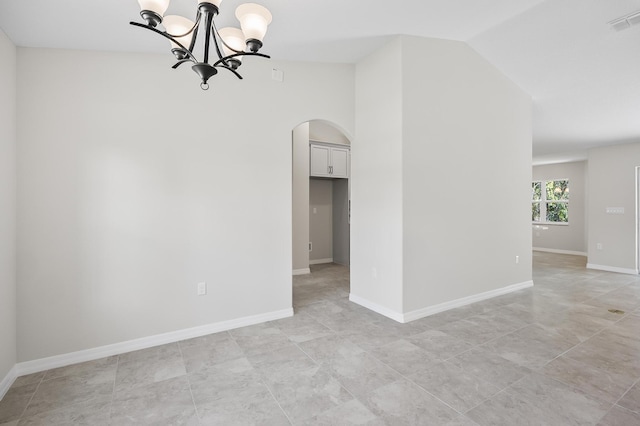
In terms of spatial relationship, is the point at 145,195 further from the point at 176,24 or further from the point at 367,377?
the point at 367,377

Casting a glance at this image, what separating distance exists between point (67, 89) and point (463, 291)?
467 centimetres

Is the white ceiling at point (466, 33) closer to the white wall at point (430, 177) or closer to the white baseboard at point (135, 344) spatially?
the white wall at point (430, 177)

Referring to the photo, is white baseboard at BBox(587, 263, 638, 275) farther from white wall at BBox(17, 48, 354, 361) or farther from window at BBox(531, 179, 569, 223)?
white wall at BBox(17, 48, 354, 361)

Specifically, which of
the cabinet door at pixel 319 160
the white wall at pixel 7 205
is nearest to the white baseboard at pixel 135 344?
the white wall at pixel 7 205

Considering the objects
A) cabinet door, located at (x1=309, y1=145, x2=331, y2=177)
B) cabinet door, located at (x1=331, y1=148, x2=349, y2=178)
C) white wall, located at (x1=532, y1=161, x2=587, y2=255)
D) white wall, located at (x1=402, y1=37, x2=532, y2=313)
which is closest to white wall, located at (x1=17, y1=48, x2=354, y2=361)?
white wall, located at (x1=402, y1=37, x2=532, y2=313)

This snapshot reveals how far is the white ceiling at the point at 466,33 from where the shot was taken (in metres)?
2.22

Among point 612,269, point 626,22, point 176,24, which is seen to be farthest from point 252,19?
point 612,269

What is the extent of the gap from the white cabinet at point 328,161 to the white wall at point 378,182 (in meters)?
1.99

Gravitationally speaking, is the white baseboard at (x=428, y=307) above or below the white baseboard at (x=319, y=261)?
below

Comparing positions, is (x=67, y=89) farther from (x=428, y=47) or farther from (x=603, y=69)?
(x=603, y=69)

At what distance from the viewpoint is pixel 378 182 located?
146 inches

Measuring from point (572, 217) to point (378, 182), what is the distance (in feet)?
25.7

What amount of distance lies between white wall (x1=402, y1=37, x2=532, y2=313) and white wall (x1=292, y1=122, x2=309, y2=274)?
2.56 meters

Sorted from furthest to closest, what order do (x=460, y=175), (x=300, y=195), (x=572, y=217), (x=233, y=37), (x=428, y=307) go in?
(x=572, y=217) → (x=300, y=195) → (x=460, y=175) → (x=428, y=307) → (x=233, y=37)
